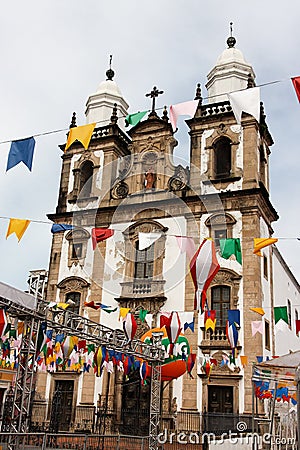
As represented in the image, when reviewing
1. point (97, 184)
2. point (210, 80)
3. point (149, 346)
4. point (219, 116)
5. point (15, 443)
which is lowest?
point (15, 443)

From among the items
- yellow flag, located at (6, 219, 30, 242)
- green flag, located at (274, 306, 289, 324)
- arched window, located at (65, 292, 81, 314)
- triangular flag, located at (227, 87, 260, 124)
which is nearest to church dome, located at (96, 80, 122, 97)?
arched window, located at (65, 292, 81, 314)

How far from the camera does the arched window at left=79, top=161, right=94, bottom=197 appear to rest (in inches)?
1033

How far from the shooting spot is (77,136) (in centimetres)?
1296

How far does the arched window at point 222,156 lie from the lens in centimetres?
2398

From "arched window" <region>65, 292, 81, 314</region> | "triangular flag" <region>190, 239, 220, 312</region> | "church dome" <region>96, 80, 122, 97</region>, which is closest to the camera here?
"triangular flag" <region>190, 239, 220, 312</region>

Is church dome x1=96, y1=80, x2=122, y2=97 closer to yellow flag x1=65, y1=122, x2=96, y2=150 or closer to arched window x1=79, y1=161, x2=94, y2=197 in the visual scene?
arched window x1=79, y1=161, x2=94, y2=197

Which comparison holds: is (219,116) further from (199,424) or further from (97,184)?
(199,424)

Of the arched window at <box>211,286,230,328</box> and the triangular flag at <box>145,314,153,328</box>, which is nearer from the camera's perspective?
the arched window at <box>211,286,230,328</box>

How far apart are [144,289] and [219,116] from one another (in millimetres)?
8916

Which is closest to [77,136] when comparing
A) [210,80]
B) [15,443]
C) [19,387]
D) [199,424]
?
[19,387]

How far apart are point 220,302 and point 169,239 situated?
3803 mm

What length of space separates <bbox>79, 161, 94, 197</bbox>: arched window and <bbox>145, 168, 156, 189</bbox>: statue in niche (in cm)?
325

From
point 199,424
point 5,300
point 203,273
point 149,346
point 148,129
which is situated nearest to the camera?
point 5,300

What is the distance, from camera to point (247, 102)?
11.2m
